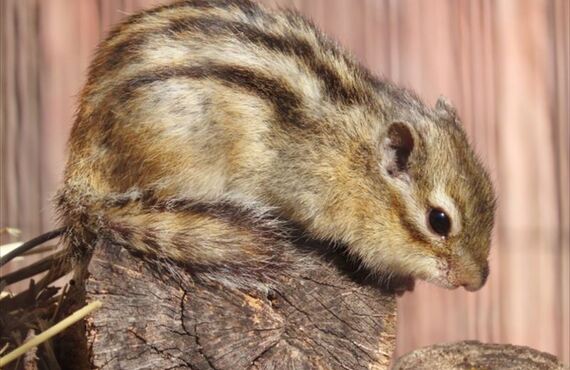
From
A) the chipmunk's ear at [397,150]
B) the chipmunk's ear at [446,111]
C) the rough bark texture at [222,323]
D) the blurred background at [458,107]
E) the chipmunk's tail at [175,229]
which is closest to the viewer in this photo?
the rough bark texture at [222,323]

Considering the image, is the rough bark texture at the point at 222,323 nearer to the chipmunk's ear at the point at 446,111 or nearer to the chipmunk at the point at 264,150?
the chipmunk at the point at 264,150

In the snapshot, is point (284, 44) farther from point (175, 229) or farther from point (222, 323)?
point (222, 323)

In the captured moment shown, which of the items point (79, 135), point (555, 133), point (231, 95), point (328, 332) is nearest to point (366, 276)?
point (328, 332)

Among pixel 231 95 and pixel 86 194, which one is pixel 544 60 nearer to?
pixel 231 95

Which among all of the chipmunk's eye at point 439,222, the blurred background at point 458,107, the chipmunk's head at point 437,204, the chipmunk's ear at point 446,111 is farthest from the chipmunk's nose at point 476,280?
the blurred background at point 458,107

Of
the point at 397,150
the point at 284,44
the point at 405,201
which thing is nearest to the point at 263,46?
the point at 284,44

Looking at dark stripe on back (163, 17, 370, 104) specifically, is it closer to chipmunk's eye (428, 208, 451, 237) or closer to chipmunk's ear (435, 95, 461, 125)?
chipmunk's ear (435, 95, 461, 125)

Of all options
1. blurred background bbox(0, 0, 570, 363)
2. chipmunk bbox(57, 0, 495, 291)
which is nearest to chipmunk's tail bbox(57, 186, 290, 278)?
chipmunk bbox(57, 0, 495, 291)
